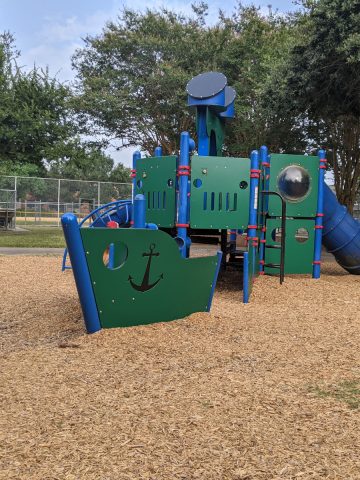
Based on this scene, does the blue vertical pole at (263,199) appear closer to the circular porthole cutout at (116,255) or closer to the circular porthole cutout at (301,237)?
the circular porthole cutout at (301,237)

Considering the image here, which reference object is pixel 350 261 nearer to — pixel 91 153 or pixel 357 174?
pixel 357 174

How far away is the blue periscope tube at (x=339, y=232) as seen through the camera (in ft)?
31.8

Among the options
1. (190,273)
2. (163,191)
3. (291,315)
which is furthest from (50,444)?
(163,191)

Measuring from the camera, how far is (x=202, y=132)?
8047 millimetres

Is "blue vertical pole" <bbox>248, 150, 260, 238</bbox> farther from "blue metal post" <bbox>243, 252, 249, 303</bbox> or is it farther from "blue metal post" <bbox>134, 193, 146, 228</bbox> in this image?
"blue metal post" <bbox>134, 193, 146, 228</bbox>

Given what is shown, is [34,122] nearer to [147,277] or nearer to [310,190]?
[310,190]

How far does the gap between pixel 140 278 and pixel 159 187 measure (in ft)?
10.3

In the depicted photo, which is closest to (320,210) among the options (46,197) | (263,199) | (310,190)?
(310,190)

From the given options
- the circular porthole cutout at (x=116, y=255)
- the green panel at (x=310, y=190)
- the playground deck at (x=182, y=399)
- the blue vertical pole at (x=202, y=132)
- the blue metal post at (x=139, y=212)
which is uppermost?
the blue vertical pole at (x=202, y=132)

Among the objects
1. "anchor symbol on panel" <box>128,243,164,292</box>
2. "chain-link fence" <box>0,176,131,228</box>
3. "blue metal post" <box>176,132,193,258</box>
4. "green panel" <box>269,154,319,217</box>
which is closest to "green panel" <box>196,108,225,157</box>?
"green panel" <box>269,154,319,217</box>

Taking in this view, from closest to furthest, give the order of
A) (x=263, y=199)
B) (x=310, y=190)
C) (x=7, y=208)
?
(x=263, y=199) < (x=310, y=190) < (x=7, y=208)

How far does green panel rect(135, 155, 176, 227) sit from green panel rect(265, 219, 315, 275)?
2356 mm

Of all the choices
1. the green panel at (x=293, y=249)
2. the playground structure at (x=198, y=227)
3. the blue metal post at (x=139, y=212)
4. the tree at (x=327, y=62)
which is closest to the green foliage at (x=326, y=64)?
the tree at (x=327, y=62)

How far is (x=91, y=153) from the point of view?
2419 centimetres
